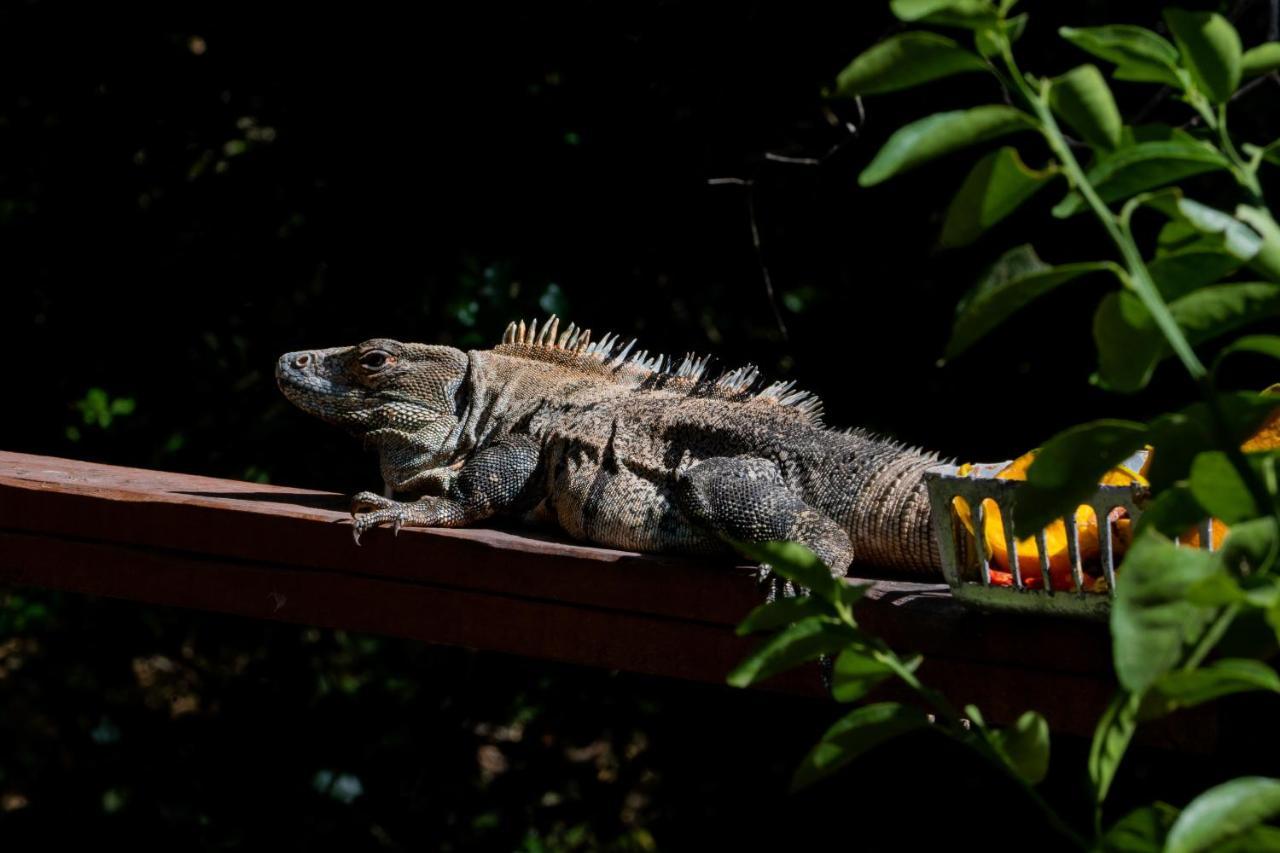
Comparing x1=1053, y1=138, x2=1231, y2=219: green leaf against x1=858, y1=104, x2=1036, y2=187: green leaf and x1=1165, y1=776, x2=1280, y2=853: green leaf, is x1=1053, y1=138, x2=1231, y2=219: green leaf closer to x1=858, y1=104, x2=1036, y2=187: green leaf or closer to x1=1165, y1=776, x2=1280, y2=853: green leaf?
x1=858, y1=104, x2=1036, y2=187: green leaf

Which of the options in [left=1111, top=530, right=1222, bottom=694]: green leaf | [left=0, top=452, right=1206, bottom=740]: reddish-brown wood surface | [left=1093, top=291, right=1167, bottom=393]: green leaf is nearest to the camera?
[left=1111, top=530, right=1222, bottom=694]: green leaf

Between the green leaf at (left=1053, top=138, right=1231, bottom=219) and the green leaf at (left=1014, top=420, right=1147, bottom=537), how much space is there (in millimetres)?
111

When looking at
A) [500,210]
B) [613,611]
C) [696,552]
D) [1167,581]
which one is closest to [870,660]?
[1167,581]

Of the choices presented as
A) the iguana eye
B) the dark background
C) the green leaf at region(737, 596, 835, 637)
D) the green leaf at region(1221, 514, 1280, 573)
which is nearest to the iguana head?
the iguana eye

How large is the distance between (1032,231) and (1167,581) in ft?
10.4

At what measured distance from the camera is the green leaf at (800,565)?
31.7 inches

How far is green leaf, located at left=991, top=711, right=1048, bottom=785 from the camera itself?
0.77 m

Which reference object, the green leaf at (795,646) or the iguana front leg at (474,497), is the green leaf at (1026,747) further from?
the iguana front leg at (474,497)

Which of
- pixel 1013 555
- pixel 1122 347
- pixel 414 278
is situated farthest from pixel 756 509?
pixel 414 278

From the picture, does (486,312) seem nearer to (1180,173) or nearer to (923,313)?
(923,313)

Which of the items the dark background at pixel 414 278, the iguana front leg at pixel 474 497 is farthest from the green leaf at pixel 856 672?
the dark background at pixel 414 278

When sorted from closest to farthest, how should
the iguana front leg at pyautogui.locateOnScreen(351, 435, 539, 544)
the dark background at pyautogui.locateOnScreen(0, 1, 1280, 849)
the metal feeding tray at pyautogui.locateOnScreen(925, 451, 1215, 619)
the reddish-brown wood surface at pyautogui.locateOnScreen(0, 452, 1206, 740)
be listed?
1. the metal feeding tray at pyautogui.locateOnScreen(925, 451, 1215, 619)
2. the reddish-brown wood surface at pyautogui.locateOnScreen(0, 452, 1206, 740)
3. the iguana front leg at pyautogui.locateOnScreen(351, 435, 539, 544)
4. the dark background at pyautogui.locateOnScreen(0, 1, 1280, 849)

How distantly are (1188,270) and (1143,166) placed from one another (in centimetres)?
5

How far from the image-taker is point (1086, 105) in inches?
29.3
